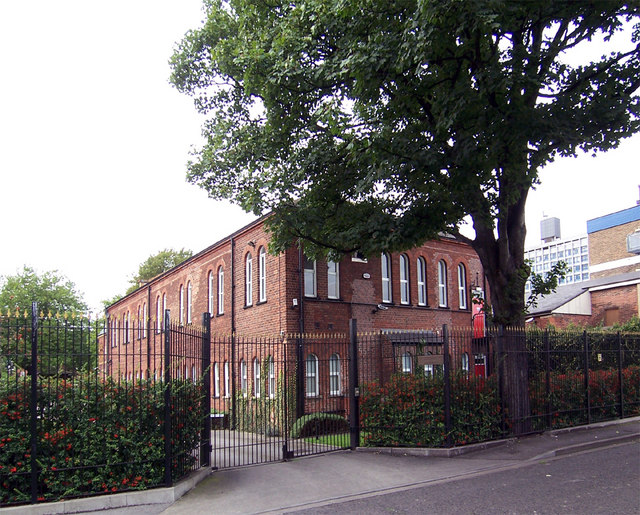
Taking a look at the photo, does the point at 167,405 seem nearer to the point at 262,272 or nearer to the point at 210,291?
the point at 262,272

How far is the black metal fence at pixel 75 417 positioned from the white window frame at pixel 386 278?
1405cm

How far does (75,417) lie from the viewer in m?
8.85

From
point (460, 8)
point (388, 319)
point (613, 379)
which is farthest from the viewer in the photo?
point (388, 319)

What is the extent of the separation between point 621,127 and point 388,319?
40.2ft

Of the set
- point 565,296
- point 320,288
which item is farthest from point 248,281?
point 565,296

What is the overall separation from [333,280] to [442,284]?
21.6 ft

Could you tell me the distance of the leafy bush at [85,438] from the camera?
8391 mm

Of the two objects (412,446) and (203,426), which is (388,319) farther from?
(203,426)

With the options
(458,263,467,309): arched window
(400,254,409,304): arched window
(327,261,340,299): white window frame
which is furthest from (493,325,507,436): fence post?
(458,263,467,309): arched window

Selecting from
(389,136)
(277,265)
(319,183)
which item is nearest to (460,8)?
(389,136)

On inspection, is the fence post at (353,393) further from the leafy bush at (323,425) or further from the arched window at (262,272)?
the arched window at (262,272)

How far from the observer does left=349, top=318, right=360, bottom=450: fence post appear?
13.1 metres

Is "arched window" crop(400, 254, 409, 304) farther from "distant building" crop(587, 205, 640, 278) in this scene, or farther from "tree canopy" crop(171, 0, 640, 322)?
"distant building" crop(587, 205, 640, 278)

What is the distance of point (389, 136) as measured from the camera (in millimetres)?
12109
